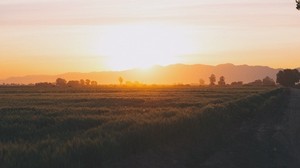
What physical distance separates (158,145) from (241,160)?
3.38 m

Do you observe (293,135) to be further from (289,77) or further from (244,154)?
(289,77)

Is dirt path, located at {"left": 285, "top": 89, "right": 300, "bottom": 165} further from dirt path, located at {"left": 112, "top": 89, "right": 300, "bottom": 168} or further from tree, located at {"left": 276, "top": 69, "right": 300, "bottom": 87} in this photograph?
tree, located at {"left": 276, "top": 69, "right": 300, "bottom": 87}

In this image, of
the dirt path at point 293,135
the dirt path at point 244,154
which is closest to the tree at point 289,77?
the dirt path at point 293,135

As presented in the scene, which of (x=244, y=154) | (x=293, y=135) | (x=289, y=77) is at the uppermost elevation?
(x=289, y=77)

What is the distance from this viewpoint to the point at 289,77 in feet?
631

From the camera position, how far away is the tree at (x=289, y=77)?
191 metres

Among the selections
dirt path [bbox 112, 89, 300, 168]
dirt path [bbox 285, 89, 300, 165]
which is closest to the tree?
dirt path [bbox 285, 89, 300, 165]

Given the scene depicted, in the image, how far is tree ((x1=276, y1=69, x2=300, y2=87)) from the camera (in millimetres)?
190587

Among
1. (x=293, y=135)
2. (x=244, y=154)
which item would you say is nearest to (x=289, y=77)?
(x=293, y=135)

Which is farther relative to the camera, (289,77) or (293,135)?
(289,77)

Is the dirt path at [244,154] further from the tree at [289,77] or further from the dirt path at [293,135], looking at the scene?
the tree at [289,77]

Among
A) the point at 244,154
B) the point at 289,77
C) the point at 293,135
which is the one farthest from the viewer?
the point at 289,77

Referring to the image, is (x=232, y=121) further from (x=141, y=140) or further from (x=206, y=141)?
(x=141, y=140)

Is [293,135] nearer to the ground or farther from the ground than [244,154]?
farther from the ground
